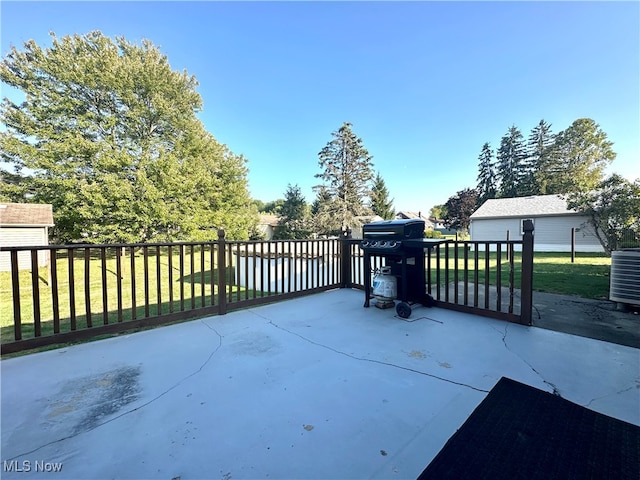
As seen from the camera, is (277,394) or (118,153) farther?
(118,153)

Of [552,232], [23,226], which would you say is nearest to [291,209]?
[23,226]

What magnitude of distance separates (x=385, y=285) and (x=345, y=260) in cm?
152

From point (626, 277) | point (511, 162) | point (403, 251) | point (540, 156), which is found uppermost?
point (540, 156)

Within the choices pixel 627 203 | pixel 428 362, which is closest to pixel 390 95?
pixel 627 203

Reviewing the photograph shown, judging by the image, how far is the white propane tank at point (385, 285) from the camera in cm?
357

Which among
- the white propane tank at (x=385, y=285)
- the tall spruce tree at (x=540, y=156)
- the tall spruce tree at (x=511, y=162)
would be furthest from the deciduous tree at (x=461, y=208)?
the white propane tank at (x=385, y=285)

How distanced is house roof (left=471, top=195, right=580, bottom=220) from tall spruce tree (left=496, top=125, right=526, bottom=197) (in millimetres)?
10889

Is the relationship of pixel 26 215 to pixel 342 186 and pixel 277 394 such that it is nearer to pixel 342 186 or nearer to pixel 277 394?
pixel 277 394

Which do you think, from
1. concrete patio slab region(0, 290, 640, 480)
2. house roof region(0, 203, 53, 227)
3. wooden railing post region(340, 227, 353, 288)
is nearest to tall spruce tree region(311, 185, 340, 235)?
house roof region(0, 203, 53, 227)

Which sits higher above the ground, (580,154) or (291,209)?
(580,154)

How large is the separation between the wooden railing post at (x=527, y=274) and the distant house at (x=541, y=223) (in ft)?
44.0

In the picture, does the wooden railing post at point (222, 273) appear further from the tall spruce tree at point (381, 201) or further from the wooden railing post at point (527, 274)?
the tall spruce tree at point (381, 201)

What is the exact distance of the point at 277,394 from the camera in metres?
1.81

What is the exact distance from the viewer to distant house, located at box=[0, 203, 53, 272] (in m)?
10.5
